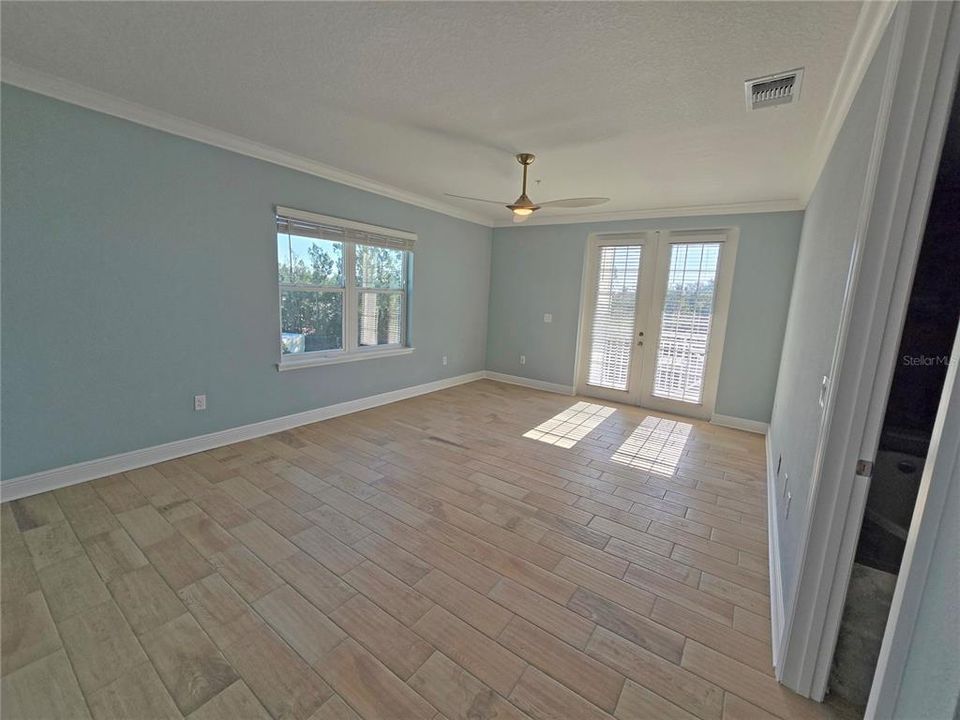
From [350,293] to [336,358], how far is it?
696 mm

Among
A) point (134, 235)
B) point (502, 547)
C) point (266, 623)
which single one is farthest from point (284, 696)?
point (134, 235)

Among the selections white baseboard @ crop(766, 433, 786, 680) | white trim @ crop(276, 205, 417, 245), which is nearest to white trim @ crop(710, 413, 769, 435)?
white baseboard @ crop(766, 433, 786, 680)

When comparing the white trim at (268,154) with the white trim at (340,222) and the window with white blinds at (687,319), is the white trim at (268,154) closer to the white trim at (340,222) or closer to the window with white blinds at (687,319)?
the white trim at (340,222)

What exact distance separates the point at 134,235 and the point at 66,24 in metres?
1.21

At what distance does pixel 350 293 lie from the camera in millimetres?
4090

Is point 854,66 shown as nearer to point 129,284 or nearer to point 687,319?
point 687,319

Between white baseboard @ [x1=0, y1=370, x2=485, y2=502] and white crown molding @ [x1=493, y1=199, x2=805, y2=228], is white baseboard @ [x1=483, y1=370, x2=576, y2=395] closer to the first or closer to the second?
white baseboard @ [x1=0, y1=370, x2=485, y2=502]

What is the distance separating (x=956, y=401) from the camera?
0.85 m

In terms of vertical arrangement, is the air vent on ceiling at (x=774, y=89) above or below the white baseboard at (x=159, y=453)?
above

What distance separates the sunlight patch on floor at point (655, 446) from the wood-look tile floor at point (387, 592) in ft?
0.36

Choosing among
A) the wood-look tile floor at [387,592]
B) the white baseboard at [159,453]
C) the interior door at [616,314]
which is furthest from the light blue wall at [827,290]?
the white baseboard at [159,453]

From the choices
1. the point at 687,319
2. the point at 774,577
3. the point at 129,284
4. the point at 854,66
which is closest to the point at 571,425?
the point at 687,319

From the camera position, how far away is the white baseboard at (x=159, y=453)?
7.93 feet

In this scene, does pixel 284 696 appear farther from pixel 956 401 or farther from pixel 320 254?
pixel 320 254
